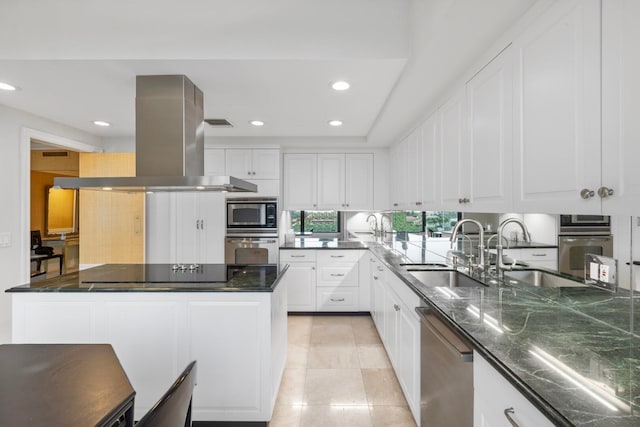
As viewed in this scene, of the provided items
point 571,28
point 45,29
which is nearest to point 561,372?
point 571,28

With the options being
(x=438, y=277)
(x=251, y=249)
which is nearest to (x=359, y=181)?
(x=251, y=249)

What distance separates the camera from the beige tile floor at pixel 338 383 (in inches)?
85.1

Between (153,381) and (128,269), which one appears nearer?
(153,381)

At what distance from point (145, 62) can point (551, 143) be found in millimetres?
2293

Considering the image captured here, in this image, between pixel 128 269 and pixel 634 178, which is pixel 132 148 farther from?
pixel 634 178

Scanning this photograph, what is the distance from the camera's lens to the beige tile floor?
216 cm

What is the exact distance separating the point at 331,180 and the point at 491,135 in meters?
2.92

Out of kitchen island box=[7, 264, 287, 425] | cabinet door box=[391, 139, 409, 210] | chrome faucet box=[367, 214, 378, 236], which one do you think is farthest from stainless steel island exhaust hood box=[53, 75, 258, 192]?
chrome faucet box=[367, 214, 378, 236]

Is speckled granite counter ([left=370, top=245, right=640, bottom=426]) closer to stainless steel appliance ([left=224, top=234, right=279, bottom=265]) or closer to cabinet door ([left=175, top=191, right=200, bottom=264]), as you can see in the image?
stainless steel appliance ([left=224, top=234, right=279, bottom=265])

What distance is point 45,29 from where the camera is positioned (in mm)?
2008

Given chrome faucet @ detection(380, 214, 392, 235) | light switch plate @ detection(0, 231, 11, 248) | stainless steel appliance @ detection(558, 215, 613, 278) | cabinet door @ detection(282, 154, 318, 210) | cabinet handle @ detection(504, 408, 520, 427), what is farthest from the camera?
chrome faucet @ detection(380, 214, 392, 235)

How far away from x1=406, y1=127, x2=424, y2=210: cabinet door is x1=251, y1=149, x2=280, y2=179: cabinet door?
1.75m

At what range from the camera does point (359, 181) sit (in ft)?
15.1

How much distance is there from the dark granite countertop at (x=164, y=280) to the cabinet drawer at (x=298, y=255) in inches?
59.6
